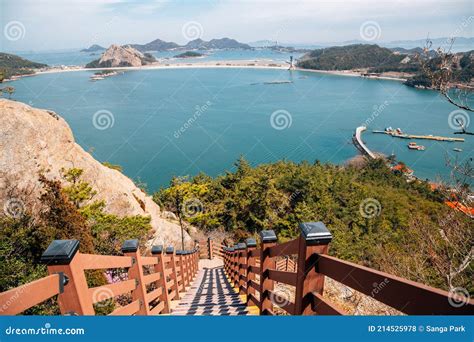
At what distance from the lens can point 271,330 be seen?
1208mm

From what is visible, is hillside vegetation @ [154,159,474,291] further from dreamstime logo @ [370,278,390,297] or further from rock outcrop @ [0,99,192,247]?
dreamstime logo @ [370,278,390,297]

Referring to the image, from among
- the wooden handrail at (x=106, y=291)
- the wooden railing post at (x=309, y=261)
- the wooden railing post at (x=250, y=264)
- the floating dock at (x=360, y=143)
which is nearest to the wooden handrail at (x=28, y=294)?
Answer: the wooden handrail at (x=106, y=291)

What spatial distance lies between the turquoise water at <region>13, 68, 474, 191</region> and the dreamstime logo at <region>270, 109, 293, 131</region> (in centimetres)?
122

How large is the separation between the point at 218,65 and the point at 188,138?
99.1 meters

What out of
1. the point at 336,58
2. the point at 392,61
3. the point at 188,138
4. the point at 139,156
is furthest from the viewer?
the point at 336,58

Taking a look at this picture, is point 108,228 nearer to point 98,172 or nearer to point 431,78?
point 98,172

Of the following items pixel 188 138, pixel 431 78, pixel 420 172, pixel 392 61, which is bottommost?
pixel 420 172

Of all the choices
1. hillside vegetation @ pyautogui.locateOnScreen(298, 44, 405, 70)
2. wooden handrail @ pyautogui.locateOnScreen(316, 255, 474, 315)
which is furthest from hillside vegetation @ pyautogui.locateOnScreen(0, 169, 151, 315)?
hillside vegetation @ pyautogui.locateOnScreen(298, 44, 405, 70)

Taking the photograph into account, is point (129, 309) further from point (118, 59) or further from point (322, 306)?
point (118, 59)

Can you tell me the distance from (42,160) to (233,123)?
149 feet

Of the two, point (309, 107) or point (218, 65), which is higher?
point (218, 65)

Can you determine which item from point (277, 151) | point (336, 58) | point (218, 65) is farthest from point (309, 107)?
point (218, 65)

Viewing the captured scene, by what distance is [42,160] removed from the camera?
8992 mm

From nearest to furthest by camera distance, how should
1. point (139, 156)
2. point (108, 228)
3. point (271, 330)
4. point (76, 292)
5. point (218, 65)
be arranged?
1. point (271, 330)
2. point (76, 292)
3. point (108, 228)
4. point (139, 156)
5. point (218, 65)
